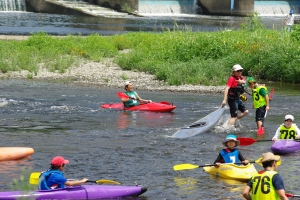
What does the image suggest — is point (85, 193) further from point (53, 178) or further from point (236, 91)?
point (236, 91)

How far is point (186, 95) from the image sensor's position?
22906mm

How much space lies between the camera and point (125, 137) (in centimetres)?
1631

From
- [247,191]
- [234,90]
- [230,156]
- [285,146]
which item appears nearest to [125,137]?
[234,90]

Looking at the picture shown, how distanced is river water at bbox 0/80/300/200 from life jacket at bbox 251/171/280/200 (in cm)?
335

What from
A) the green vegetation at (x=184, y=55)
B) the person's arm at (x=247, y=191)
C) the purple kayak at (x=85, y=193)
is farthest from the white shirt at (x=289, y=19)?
the person's arm at (x=247, y=191)

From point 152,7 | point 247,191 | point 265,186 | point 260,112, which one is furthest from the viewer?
point 152,7

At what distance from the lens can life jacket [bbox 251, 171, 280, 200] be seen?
8031 millimetres

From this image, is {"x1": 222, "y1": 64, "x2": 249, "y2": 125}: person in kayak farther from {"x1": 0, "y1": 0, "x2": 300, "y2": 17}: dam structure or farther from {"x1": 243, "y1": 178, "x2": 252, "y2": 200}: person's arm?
{"x1": 0, "y1": 0, "x2": 300, "y2": 17}: dam structure

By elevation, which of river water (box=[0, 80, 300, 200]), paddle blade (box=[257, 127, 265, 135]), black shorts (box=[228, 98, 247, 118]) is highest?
black shorts (box=[228, 98, 247, 118])

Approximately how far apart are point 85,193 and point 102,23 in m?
38.3

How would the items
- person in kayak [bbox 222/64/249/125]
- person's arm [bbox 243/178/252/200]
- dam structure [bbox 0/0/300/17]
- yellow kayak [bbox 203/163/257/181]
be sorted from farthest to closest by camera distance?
dam structure [bbox 0/0/300/17], person in kayak [bbox 222/64/249/125], yellow kayak [bbox 203/163/257/181], person's arm [bbox 243/178/252/200]

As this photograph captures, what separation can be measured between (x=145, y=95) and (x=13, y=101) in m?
4.66

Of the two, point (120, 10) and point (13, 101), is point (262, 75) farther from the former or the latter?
point (120, 10)

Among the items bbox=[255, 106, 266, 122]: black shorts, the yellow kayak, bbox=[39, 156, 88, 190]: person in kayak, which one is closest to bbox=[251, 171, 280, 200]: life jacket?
bbox=[39, 156, 88, 190]: person in kayak
